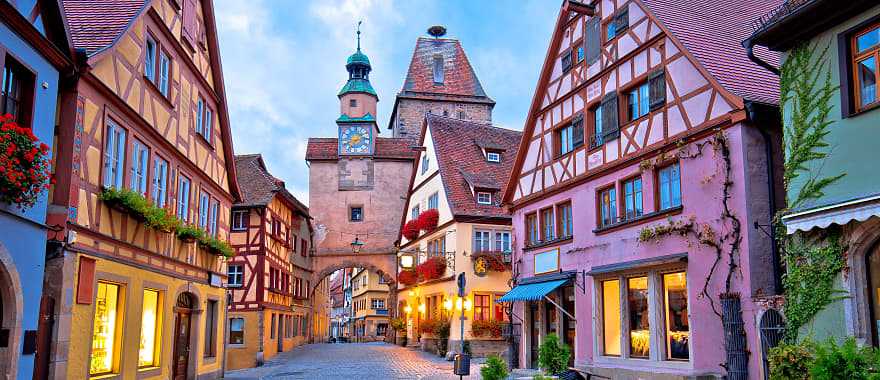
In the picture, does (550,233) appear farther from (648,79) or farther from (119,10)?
(119,10)

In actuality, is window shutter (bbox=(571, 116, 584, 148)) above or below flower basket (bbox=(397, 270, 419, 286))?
above

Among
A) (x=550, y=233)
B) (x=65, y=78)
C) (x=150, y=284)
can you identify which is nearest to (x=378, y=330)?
(x=550, y=233)

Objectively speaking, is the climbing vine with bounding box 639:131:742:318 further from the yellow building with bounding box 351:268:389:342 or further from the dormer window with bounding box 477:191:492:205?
the yellow building with bounding box 351:268:389:342

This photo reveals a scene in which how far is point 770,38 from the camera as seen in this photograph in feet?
39.3

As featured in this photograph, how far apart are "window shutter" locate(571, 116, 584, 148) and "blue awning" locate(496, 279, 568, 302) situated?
3411 millimetres

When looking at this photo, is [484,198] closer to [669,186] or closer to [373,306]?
[669,186]

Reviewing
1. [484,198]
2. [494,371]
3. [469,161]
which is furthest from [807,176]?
[469,161]

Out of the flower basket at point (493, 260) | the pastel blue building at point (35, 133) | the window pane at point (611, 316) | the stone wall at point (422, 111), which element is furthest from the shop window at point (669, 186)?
the stone wall at point (422, 111)

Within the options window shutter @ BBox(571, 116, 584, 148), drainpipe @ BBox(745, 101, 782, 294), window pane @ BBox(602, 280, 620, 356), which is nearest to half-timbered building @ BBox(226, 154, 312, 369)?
window pane @ BBox(602, 280, 620, 356)

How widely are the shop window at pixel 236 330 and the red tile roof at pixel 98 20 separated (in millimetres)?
19447

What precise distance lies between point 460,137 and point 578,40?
14937 mm

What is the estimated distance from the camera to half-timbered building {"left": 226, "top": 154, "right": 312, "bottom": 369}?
3111 centimetres

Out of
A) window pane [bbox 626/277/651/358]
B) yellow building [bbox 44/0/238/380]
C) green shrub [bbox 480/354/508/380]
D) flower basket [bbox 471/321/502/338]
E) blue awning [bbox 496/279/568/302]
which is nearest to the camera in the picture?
yellow building [bbox 44/0/238/380]

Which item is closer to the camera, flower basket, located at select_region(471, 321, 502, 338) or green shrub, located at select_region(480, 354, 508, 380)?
green shrub, located at select_region(480, 354, 508, 380)
